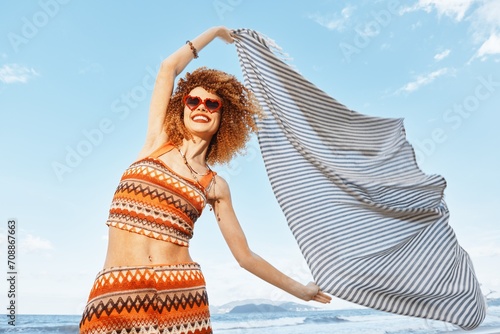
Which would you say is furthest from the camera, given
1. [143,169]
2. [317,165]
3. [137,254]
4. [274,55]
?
[274,55]

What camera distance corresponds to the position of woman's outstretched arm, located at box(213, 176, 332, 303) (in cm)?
224

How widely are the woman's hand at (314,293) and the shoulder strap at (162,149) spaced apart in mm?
814

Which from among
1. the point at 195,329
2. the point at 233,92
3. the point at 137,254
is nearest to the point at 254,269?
the point at 195,329

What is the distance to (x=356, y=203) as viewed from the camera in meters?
2.41

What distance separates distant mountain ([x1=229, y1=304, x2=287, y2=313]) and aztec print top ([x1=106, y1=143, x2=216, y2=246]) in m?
17.4

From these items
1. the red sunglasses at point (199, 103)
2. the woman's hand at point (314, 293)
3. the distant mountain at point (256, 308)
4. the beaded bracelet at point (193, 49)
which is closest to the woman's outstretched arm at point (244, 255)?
the woman's hand at point (314, 293)

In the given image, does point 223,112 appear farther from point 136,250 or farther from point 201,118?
point 136,250

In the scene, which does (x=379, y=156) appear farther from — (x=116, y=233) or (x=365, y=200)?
(x=116, y=233)

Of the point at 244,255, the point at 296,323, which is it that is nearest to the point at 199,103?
the point at 244,255

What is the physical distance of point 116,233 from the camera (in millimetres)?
1851

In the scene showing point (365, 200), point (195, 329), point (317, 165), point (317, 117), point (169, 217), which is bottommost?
point (195, 329)

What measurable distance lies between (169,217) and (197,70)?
0.73 meters

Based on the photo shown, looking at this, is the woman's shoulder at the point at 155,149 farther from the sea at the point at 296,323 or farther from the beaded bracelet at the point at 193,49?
the sea at the point at 296,323

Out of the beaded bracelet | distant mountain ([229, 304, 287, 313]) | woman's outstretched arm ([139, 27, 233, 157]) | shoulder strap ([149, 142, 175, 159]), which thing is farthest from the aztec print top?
distant mountain ([229, 304, 287, 313])
